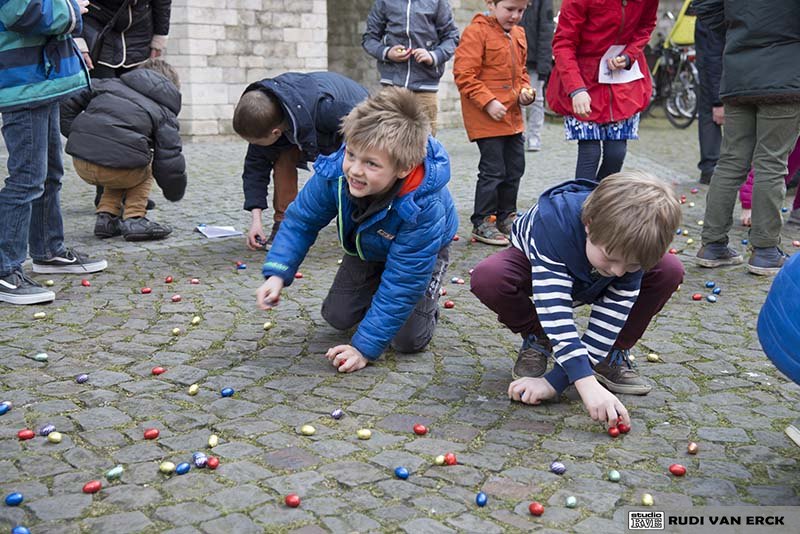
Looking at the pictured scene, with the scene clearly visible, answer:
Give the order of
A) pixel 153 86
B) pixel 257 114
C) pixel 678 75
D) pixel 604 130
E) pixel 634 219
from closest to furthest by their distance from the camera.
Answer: pixel 634 219 → pixel 257 114 → pixel 604 130 → pixel 153 86 → pixel 678 75

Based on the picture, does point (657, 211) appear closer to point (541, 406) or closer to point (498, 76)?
point (541, 406)

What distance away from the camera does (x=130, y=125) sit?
6.18 m

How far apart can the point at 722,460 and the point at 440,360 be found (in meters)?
1.41

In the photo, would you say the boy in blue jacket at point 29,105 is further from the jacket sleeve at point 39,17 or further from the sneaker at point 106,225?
the sneaker at point 106,225

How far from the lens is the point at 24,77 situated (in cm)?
472

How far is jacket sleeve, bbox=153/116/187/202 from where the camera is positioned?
6.32 metres

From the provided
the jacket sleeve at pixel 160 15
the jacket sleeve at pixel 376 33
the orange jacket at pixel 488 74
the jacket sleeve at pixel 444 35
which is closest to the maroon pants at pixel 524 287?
the orange jacket at pixel 488 74

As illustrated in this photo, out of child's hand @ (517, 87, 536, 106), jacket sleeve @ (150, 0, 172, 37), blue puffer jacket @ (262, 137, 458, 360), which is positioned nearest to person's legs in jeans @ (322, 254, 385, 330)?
blue puffer jacket @ (262, 137, 458, 360)

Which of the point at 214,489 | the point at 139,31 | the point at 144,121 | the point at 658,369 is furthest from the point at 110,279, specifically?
the point at 658,369

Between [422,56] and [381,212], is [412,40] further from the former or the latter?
[381,212]

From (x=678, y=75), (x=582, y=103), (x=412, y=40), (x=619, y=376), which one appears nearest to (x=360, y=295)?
(x=619, y=376)

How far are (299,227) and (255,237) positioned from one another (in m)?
2.24

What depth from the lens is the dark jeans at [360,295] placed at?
4367mm

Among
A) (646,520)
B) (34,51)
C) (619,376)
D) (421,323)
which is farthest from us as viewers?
(34,51)
